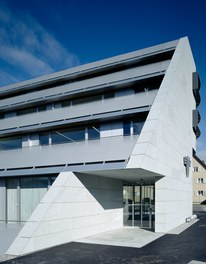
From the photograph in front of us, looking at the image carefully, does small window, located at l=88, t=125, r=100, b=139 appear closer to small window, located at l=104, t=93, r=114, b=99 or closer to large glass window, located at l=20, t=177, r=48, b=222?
small window, located at l=104, t=93, r=114, b=99

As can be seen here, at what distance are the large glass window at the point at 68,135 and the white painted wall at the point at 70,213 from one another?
3.76 m

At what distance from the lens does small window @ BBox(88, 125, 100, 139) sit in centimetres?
2089

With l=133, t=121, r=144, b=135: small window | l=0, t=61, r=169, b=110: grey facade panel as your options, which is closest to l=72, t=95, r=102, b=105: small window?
l=0, t=61, r=169, b=110: grey facade panel

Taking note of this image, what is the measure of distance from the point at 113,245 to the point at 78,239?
8.14 feet

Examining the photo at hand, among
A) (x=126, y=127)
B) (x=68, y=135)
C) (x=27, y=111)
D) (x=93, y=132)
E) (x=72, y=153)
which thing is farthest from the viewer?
(x=27, y=111)

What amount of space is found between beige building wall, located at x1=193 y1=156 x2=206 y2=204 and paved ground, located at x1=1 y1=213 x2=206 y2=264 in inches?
1792

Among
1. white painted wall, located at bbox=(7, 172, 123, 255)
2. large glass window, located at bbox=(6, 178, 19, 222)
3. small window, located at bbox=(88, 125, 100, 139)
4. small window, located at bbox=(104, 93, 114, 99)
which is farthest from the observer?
small window, located at bbox=(104, 93, 114, 99)

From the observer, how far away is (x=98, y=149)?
17.5 metres

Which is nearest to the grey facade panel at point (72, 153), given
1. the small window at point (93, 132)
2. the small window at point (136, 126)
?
the small window at point (93, 132)

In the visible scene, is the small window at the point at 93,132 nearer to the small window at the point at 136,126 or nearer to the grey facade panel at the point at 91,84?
the small window at the point at 136,126

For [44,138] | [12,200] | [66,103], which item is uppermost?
[66,103]

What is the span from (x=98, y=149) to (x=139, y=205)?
274 inches

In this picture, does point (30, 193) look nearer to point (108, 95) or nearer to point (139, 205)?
point (139, 205)

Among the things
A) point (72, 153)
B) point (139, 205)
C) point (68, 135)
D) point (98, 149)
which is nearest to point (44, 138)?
point (68, 135)
